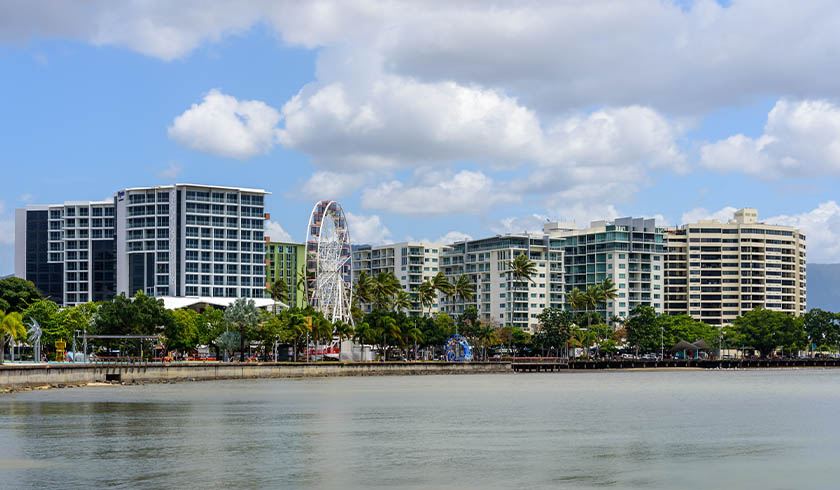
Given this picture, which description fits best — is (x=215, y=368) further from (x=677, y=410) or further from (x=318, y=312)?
(x=677, y=410)

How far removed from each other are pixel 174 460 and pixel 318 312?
122 metres

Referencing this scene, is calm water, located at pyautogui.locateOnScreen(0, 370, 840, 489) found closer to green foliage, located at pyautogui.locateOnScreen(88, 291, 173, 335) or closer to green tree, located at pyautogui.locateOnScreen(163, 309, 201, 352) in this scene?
green foliage, located at pyautogui.locateOnScreen(88, 291, 173, 335)

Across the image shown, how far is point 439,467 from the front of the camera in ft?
154

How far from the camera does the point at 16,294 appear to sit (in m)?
185

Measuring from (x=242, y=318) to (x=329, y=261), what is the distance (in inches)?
832

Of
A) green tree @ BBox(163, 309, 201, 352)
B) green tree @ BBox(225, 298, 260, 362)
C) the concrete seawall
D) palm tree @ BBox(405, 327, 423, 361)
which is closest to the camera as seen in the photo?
the concrete seawall

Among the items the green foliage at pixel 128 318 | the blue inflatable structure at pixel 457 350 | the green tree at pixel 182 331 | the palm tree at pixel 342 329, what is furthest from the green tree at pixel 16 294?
the blue inflatable structure at pixel 457 350

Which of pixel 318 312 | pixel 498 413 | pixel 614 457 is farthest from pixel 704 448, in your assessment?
pixel 318 312

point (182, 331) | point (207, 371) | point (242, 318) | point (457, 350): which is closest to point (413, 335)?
point (457, 350)

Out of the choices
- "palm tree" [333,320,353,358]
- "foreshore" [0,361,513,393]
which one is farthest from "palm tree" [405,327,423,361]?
"palm tree" [333,320,353,358]

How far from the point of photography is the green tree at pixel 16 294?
184 m

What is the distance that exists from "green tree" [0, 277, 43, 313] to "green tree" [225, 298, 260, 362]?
147ft

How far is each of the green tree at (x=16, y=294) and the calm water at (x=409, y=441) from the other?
90.1 m

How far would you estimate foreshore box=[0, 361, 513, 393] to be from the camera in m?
105
